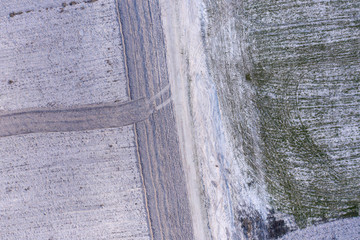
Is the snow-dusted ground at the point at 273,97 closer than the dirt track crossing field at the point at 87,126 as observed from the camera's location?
Yes

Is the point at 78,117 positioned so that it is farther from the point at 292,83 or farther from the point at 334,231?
the point at 334,231

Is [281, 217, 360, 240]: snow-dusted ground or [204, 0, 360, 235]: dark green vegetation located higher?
[204, 0, 360, 235]: dark green vegetation

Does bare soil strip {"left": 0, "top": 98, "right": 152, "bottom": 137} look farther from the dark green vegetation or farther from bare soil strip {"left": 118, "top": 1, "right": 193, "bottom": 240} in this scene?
the dark green vegetation

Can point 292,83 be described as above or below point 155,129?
above

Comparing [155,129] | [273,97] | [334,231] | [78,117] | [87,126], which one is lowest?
[334,231]

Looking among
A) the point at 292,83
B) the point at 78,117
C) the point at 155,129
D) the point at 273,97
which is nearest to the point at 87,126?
the point at 78,117

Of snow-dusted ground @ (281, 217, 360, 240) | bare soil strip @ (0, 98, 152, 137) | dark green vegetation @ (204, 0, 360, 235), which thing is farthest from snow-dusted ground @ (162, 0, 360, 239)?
bare soil strip @ (0, 98, 152, 137)

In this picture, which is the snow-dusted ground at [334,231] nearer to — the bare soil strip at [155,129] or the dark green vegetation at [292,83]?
the dark green vegetation at [292,83]

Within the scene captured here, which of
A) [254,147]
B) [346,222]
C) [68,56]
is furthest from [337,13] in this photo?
[68,56]

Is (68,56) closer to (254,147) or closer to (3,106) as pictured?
(3,106)

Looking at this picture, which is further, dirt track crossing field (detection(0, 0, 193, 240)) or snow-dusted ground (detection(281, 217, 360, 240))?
dirt track crossing field (detection(0, 0, 193, 240))

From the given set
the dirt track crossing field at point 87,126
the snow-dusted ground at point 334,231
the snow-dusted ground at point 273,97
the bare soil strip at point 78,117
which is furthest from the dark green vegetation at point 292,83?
the bare soil strip at point 78,117
